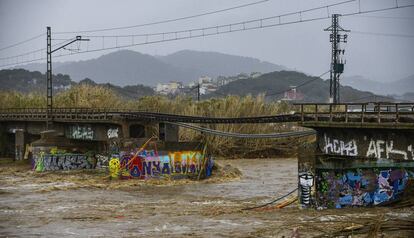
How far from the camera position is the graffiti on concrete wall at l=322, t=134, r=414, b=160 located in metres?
28.4

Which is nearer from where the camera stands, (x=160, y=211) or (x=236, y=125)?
(x=160, y=211)

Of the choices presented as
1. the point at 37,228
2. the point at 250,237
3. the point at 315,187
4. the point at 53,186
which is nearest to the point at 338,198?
the point at 315,187

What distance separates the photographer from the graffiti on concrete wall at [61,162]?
60969 mm

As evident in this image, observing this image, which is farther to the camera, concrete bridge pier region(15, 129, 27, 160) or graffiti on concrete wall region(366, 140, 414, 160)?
concrete bridge pier region(15, 129, 27, 160)

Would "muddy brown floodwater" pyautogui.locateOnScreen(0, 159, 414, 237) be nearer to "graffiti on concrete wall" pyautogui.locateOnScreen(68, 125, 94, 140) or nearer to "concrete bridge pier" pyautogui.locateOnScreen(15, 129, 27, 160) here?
"graffiti on concrete wall" pyautogui.locateOnScreen(68, 125, 94, 140)

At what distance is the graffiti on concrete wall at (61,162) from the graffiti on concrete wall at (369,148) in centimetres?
3625

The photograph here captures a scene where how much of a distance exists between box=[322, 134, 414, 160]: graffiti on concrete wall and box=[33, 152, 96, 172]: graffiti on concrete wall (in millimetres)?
36250

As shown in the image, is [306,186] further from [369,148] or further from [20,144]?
[20,144]

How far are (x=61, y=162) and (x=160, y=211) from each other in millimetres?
29419

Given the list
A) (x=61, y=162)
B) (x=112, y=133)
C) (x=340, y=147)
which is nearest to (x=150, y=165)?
(x=112, y=133)

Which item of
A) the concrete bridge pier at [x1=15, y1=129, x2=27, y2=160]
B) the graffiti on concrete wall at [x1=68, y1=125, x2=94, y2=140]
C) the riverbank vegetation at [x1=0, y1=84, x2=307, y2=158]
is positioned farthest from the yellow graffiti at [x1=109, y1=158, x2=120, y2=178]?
the concrete bridge pier at [x1=15, y1=129, x2=27, y2=160]

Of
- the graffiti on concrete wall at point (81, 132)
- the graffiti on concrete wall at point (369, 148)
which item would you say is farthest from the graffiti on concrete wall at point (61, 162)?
the graffiti on concrete wall at point (369, 148)

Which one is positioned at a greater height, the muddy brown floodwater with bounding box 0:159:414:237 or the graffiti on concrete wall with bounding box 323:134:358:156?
the graffiti on concrete wall with bounding box 323:134:358:156

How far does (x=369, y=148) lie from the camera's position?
30203 millimetres
